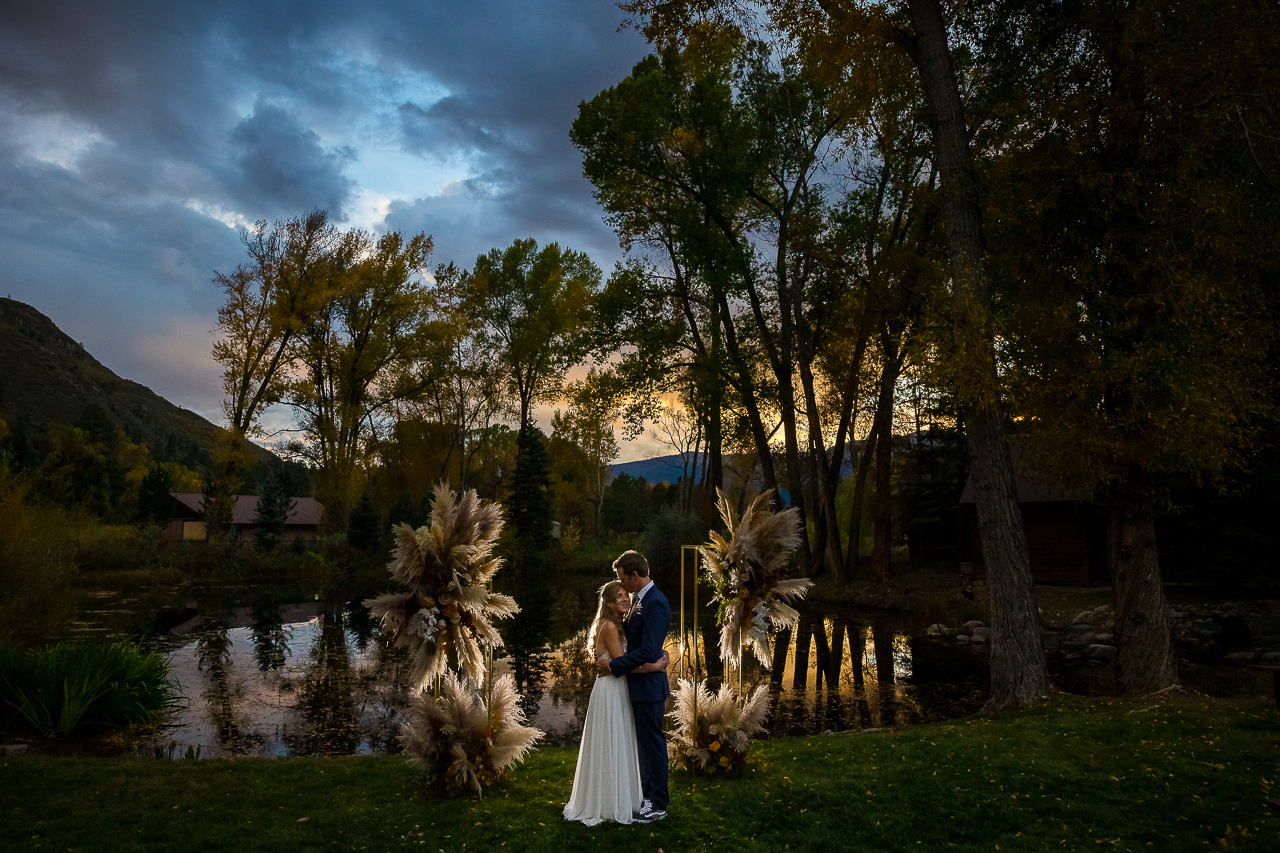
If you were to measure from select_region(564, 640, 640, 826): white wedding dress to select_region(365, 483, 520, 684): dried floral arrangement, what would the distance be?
3.65 feet

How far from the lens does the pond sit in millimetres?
9656

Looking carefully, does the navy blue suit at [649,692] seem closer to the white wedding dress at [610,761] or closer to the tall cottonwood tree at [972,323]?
the white wedding dress at [610,761]

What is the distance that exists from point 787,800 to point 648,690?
159cm

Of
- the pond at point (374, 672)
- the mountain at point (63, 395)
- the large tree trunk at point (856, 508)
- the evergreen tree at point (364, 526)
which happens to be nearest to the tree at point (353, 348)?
the evergreen tree at point (364, 526)

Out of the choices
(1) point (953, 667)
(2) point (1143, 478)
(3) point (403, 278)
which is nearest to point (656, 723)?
Answer: (2) point (1143, 478)

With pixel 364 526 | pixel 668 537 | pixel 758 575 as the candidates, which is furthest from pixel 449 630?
pixel 364 526

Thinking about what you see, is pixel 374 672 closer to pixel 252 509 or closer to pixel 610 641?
pixel 610 641

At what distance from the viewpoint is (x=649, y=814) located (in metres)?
5.52

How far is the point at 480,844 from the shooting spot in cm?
518

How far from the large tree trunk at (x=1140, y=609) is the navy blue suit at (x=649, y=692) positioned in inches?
285

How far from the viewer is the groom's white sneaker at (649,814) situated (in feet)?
18.1

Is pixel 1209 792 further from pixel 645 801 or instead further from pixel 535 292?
pixel 535 292

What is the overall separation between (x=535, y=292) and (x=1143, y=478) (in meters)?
33.0

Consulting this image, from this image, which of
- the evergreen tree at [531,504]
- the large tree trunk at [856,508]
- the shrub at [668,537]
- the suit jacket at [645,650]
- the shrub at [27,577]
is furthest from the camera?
the evergreen tree at [531,504]
